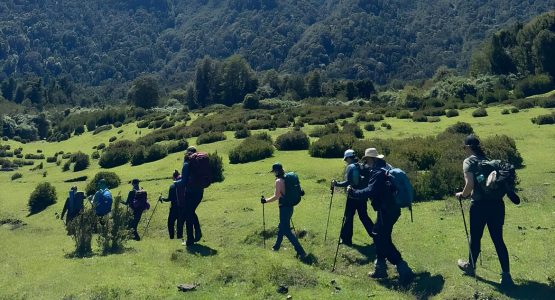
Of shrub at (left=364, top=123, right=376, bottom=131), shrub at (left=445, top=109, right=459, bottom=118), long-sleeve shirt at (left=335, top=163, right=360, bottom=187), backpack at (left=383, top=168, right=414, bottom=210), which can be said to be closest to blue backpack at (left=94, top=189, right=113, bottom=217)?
long-sleeve shirt at (left=335, top=163, right=360, bottom=187)

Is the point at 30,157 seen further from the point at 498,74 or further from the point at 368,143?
the point at 498,74

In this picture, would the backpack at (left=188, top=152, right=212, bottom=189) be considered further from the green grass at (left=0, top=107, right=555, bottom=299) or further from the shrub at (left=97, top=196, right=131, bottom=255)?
the shrub at (left=97, top=196, right=131, bottom=255)

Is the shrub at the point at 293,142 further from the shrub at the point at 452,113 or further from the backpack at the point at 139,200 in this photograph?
the shrub at the point at 452,113

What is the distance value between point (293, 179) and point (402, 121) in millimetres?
32092

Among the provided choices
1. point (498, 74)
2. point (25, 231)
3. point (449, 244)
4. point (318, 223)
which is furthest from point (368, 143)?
point (498, 74)

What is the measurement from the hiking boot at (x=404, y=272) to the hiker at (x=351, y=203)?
3.38 ft

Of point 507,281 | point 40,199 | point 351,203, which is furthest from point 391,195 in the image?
point 40,199

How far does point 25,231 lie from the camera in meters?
22.6

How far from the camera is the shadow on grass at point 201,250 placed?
14.0m

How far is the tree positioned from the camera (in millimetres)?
101000

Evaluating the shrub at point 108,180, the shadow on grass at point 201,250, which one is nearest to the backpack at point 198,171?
the shadow on grass at point 201,250

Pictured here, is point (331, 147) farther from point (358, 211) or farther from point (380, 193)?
point (380, 193)

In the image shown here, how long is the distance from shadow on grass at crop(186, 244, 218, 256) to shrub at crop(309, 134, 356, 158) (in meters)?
15.2

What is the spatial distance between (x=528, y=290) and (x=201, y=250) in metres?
8.37
